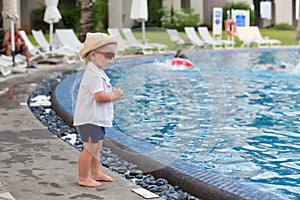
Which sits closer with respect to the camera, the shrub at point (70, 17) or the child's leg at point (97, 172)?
the child's leg at point (97, 172)

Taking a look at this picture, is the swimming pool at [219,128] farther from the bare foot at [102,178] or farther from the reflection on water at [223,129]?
the bare foot at [102,178]

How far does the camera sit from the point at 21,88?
Result: 404 inches

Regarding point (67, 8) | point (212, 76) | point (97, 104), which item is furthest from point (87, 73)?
point (67, 8)

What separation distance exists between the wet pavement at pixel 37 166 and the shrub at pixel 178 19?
24165 millimetres

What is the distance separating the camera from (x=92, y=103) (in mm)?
4273

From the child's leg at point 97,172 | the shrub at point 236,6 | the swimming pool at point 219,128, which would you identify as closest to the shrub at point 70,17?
the shrub at point 236,6

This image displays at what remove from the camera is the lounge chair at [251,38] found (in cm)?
2372

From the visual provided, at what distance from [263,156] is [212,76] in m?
2.17

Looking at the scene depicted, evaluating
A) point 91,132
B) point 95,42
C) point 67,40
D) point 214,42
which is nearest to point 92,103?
point 91,132

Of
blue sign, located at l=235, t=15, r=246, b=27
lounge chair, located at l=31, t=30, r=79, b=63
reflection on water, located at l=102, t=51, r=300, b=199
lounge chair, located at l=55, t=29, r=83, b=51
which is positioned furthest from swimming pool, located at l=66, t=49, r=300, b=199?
blue sign, located at l=235, t=15, r=246, b=27

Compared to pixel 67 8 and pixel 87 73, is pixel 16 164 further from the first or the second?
pixel 67 8

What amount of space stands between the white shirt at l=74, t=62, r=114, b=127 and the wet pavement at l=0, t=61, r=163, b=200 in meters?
0.48

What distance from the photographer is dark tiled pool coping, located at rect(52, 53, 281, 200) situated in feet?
13.5

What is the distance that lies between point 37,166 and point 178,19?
2773 cm
